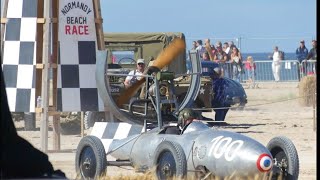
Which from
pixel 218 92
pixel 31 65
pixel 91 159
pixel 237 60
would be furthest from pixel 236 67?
pixel 91 159

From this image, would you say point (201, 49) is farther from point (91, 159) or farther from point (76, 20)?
point (91, 159)

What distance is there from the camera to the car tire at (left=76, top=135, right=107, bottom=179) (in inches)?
390

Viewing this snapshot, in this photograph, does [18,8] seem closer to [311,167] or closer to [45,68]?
[45,68]

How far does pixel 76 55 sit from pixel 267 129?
562 cm

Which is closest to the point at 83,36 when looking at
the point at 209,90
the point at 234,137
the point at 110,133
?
the point at 110,133

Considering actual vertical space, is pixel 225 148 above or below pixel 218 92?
below

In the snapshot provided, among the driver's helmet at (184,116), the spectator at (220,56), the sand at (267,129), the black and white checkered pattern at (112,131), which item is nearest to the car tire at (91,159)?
the sand at (267,129)

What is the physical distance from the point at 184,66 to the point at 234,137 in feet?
43.2

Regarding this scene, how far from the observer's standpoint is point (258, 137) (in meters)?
15.7

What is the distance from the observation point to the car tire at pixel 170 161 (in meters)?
8.80

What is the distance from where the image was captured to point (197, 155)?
909 cm

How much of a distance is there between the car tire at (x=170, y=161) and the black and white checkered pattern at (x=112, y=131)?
1451 mm

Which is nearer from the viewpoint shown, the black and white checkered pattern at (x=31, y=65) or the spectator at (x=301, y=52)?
the black and white checkered pattern at (x=31, y=65)

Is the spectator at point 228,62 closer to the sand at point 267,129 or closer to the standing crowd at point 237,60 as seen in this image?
the standing crowd at point 237,60
